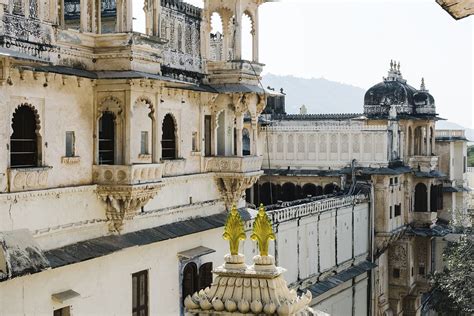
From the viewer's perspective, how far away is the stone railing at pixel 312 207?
27.8 m

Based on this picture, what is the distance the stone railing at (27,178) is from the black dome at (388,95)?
27.7 meters

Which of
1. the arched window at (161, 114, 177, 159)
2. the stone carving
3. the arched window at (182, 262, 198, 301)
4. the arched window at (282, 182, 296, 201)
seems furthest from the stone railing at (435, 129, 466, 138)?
the arched window at (161, 114, 177, 159)

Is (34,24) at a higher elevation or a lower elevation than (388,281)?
higher

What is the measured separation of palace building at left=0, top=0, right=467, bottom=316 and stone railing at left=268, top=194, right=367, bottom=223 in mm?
72

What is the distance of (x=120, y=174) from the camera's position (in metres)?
17.8

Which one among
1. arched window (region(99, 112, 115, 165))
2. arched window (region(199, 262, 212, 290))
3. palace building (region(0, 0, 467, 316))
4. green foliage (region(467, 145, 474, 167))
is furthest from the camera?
green foliage (region(467, 145, 474, 167))

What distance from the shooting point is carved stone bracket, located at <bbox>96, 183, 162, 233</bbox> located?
58.1 ft

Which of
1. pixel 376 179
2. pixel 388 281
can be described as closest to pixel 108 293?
pixel 376 179

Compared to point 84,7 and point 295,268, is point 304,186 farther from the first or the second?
point 84,7

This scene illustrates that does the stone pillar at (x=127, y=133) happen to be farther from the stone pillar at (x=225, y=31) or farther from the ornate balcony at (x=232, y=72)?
the stone pillar at (x=225, y=31)

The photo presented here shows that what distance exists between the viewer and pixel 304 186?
39.8 meters

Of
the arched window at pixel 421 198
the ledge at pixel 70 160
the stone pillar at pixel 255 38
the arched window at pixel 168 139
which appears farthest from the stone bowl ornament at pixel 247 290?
the arched window at pixel 421 198

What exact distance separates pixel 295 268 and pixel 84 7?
1485 centimetres

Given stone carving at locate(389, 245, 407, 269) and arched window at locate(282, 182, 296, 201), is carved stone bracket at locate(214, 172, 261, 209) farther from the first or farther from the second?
stone carving at locate(389, 245, 407, 269)
